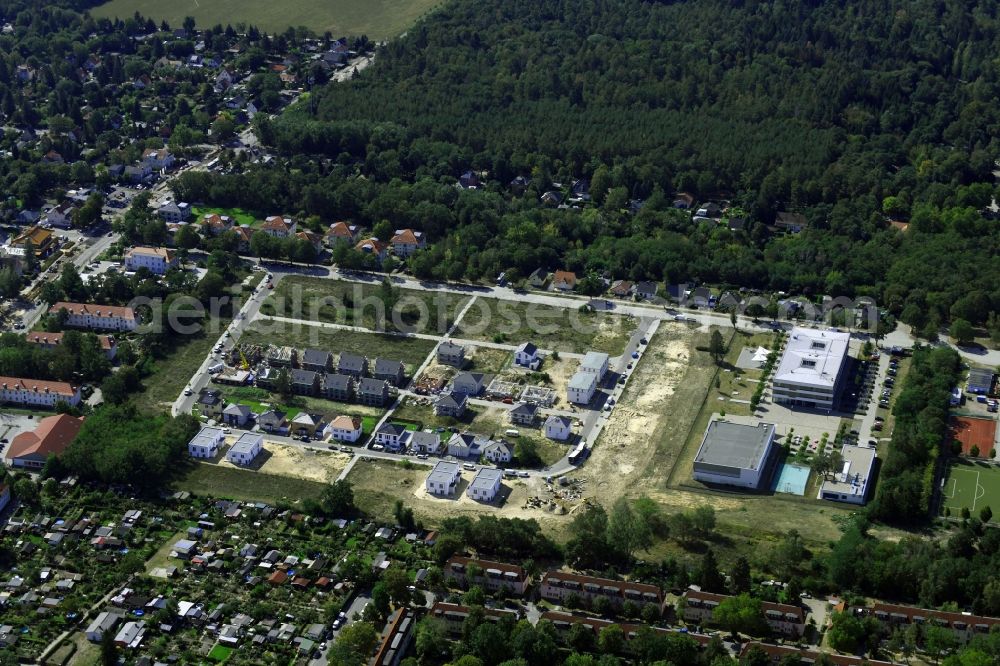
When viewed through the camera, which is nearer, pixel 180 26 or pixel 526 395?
pixel 526 395

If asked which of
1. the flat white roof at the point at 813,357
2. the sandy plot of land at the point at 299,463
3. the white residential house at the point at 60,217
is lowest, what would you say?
the white residential house at the point at 60,217

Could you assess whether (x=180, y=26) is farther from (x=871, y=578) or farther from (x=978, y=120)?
(x=871, y=578)

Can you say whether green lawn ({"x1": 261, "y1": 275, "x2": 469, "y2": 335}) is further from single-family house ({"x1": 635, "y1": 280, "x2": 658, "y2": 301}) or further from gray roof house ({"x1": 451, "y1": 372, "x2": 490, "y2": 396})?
single-family house ({"x1": 635, "y1": 280, "x2": 658, "y2": 301})

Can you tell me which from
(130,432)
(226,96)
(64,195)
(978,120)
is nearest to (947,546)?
(130,432)

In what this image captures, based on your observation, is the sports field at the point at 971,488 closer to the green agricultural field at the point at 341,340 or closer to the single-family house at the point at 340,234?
the green agricultural field at the point at 341,340

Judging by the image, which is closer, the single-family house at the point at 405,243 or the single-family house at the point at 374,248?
the single-family house at the point at 374,248

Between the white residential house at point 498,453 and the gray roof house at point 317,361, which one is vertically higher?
the white residential house at point 498,453

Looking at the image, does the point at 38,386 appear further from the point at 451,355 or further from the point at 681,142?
the point at 681,142

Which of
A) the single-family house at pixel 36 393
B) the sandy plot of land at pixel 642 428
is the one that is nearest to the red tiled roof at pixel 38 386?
the single-family house at pixel 36 393
